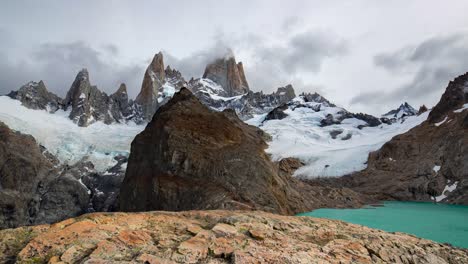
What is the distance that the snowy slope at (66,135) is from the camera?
13750 cm

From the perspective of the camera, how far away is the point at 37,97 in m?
175

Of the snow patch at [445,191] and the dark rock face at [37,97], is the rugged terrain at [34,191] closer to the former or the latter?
the snow patch at [445,191]

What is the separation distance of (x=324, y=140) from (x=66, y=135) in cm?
9826

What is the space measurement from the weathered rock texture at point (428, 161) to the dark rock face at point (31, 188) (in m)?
70.1

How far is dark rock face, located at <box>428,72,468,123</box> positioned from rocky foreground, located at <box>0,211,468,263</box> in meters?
106

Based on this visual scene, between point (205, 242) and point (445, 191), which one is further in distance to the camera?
point (445, 191)

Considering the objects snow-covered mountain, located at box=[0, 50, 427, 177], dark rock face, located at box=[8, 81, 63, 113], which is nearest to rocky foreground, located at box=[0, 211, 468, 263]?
snow-covered mountain, located at box=[0, 50, 427, 177]

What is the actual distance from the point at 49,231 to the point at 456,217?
55.0 meters

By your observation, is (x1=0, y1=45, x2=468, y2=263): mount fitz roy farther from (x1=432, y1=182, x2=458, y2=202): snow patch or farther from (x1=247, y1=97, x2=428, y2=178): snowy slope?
(x1=247, y1=97, x2=428, y2=178): snowy slope

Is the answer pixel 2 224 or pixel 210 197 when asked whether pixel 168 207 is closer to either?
pixel 210 197

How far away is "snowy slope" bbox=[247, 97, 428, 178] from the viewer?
109938 mm

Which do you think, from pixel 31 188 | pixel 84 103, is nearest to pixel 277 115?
pixel 84 103

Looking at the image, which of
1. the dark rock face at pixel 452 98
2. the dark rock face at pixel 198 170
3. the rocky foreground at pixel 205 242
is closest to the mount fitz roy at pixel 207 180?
the rocky foreground at pixel 205 242

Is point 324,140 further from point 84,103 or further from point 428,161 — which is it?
point 84,103
